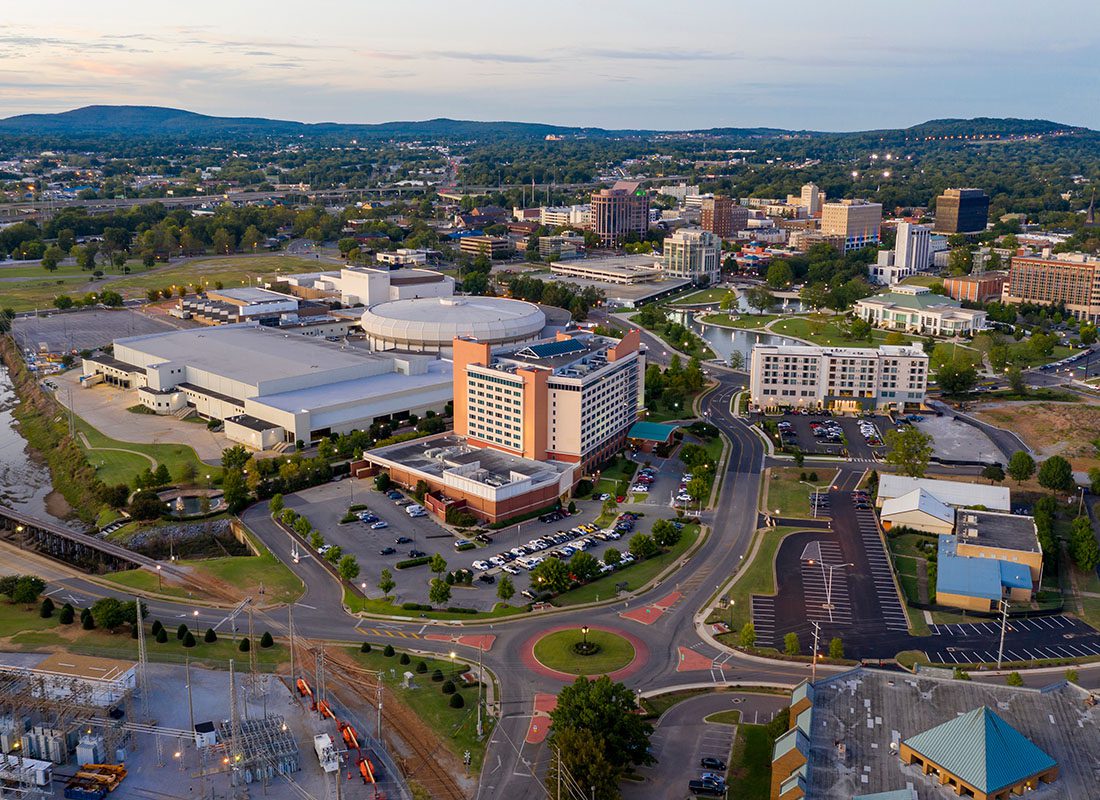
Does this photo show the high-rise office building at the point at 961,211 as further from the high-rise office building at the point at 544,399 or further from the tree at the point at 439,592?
the tree at the point at 439,592

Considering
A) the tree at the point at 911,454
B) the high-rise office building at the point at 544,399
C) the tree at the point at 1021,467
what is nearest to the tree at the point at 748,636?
the high-rise office building at the point at 544,399

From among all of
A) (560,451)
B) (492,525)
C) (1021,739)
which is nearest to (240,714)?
(492,525)

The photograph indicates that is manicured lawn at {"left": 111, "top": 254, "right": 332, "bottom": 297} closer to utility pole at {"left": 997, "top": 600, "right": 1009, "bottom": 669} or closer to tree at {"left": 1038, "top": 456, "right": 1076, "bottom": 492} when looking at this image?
tree at {"left": 1038, "top": 456, "right": 1076, "bottom": 492}

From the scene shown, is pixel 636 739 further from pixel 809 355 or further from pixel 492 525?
pixel 809 355

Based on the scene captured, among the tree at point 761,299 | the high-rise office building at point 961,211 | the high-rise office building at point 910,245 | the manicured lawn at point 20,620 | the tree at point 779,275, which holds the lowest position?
the manicured lawn at point 20,620

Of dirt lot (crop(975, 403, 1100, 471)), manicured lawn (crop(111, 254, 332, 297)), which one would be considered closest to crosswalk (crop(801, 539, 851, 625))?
dirt lot (crop(975, 403, 1100, 471))
